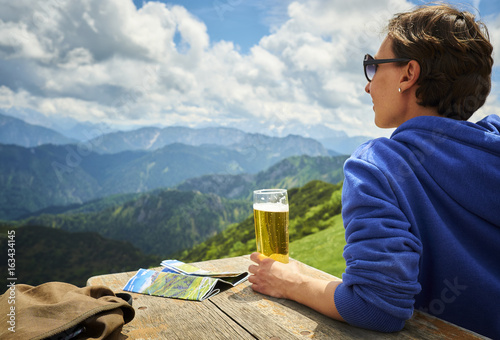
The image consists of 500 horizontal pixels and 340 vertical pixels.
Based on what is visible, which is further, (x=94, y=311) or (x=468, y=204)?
(x=468, y=204)

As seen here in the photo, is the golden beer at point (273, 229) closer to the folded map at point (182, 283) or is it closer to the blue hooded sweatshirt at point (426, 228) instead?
the folded map at point (182, 283)

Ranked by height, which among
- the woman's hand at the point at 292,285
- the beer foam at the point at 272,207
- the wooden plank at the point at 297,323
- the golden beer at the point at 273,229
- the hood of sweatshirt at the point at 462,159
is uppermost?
the hood of sweatshirt at the point at 462,159

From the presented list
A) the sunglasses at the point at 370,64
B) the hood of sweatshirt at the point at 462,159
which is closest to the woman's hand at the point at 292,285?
the hood of sweatshirt at the point at 462,159

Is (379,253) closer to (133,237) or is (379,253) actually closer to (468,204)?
(468,204)

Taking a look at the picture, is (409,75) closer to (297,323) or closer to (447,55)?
(447,55)

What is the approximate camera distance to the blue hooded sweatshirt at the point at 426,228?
1.44 m

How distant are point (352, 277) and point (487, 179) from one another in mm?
738

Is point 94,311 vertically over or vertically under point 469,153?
under

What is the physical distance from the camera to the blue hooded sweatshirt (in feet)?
4.71

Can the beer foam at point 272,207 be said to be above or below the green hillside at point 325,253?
above

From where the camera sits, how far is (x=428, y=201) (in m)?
1.60

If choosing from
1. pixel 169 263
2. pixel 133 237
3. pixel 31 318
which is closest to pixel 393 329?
pixel 31 318

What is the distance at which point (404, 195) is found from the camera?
1.55 m

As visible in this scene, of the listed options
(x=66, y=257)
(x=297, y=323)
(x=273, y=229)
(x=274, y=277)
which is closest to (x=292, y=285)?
(x=274, y=277)
